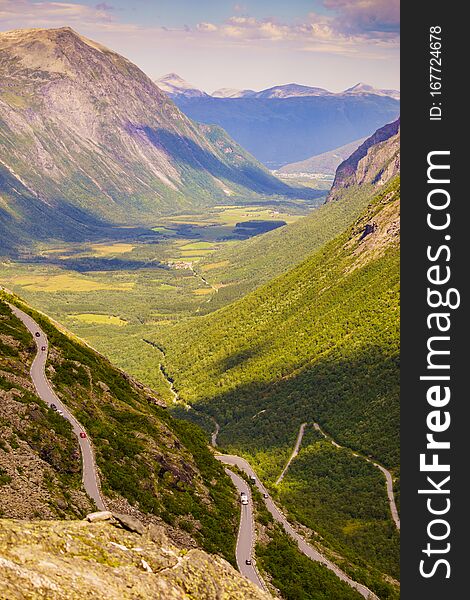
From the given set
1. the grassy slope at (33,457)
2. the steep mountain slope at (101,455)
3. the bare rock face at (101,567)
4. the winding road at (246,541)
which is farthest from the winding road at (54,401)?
the bare rock face at (101,567)

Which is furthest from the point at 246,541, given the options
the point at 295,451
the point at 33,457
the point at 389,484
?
the point at 295,451

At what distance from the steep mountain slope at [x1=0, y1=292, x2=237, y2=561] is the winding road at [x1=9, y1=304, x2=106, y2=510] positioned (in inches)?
38.1

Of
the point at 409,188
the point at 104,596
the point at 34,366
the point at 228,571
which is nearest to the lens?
the point at 104,596

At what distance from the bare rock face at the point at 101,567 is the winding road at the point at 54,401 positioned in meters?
23.7

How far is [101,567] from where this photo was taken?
45.1m

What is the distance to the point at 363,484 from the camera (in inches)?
5871

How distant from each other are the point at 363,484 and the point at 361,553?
2753 centimetres

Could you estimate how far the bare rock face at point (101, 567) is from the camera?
40.4m

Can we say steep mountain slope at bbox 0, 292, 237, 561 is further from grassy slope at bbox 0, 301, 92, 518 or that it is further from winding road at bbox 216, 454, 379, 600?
winding road at bbox 216, 454, 379, 600

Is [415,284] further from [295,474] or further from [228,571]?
[295,474]

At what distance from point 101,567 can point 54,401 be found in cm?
5084

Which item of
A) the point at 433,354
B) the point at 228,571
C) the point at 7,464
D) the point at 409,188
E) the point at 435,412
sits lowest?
the point at 228,571

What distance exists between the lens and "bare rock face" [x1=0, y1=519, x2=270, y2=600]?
40438 mm

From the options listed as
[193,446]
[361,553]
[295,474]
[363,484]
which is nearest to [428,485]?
[193,446]
